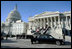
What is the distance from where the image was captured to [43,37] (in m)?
18.0

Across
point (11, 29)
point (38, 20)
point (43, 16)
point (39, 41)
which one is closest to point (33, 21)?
point (38, 20)

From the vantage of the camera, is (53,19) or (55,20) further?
(53,19)

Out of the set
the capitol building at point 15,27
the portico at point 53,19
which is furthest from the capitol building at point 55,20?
the capitol building at point 15,27

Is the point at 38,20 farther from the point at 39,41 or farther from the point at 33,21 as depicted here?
the point at 39,41

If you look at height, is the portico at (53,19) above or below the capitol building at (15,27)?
above

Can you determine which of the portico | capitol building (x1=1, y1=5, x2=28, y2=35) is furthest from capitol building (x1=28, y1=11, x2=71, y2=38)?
capitol building (x1=1, y1=5, x2=28, y2=35)

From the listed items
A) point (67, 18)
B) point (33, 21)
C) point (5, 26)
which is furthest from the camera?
point (5, 26)

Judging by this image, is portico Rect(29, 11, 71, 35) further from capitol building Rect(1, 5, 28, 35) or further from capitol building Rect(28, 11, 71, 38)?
capitol building Rect(1, 5, 28, 35)

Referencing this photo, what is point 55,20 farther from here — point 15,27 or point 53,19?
point 15,27

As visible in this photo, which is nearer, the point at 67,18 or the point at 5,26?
the point at 67,18

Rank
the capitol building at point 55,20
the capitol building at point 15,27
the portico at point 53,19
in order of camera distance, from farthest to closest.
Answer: the capitol building at point 15,27 < the portico at point 53,19 < the capitol building at point 55,20

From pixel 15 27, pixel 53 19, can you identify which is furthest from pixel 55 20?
pixel 15 27

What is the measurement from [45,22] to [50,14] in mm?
6285

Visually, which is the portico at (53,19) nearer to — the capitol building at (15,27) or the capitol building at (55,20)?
the capitol building at (55,20)
